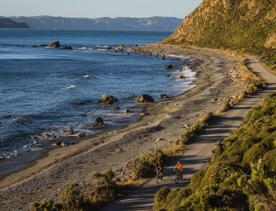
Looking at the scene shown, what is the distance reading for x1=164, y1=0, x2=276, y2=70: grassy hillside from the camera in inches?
5551

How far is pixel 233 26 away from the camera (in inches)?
6437

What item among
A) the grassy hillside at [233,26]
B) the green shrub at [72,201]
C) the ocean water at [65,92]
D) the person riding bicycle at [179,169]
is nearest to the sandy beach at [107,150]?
the ocean water at [65,92]

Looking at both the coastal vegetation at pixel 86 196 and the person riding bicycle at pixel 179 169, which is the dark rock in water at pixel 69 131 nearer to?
the coastal vegetation at pixel 86 196

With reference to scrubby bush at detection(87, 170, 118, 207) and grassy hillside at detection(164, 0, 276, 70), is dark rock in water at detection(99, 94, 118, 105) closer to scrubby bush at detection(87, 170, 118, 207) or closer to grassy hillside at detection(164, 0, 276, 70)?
scrubby bush at detection(87, 170, 118, 207)

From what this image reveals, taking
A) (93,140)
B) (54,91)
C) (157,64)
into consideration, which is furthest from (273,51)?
(93,140)

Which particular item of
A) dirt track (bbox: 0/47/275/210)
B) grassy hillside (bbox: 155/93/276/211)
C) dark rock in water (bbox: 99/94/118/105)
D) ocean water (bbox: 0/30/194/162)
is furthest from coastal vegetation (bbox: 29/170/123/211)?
dark rock in water (bbox: 99/94/118/105)

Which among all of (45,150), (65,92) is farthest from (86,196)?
(65,92)

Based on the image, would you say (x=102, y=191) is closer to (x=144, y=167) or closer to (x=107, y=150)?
(x=144, y=167)

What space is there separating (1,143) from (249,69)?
2292 inches

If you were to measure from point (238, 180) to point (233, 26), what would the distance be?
5781 inches

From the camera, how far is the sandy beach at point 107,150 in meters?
31.8

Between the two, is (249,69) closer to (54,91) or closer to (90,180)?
(54,91)

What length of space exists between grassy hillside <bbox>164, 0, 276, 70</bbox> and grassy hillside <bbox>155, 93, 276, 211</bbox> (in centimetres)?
8660

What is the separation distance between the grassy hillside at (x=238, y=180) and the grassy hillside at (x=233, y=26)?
86595 mm
